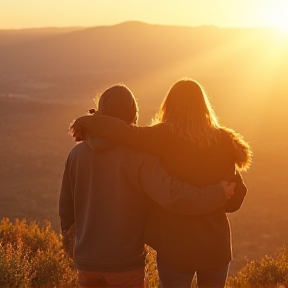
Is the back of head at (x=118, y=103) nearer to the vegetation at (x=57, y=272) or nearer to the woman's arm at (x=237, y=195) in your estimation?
the woman's arm at (x=237, y=195)

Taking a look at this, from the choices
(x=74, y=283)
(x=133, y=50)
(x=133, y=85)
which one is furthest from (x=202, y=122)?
(x=133, y=50)

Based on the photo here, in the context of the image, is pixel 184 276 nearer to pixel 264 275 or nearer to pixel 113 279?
pixel 113 279

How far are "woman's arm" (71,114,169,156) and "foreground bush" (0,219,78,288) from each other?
315 centimetres

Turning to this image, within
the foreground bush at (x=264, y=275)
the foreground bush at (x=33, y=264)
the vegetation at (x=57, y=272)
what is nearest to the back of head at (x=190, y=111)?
the vegetation at (x=57, y=272)

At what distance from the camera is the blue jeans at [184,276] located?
3008 millimetres

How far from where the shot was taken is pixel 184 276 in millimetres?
3016

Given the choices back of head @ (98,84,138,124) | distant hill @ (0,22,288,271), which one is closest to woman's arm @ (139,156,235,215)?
back of head @ (98,84,138,124)

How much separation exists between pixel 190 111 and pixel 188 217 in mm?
559

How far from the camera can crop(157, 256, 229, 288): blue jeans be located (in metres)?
3.01

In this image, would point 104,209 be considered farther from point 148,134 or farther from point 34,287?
point 34,287

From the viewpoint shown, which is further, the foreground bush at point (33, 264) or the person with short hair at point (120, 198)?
the foreground bush at point (33, 264)

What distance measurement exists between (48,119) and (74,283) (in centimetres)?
3247

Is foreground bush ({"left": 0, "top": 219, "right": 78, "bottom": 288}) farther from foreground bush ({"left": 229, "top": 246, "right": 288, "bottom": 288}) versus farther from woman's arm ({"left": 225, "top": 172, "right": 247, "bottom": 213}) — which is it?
woman's arm ({"left": 225, "top": 172, "right": 247, "bottom": 213})

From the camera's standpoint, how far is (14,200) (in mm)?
18859
